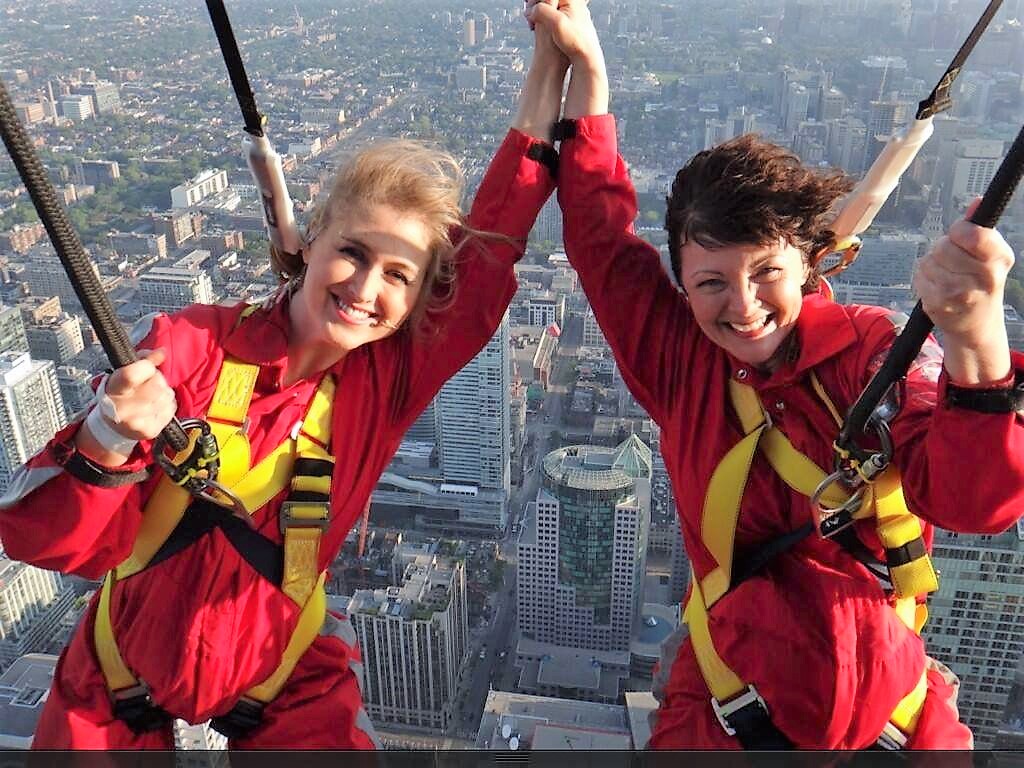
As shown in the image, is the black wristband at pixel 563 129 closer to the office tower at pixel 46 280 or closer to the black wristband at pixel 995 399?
the black wristband at pixel 995 399

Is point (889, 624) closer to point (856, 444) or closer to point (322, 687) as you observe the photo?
point (856, 444)

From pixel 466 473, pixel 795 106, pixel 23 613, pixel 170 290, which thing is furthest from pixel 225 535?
pixel 795 106

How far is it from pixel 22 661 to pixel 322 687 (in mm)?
5984

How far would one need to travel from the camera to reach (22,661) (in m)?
5.96

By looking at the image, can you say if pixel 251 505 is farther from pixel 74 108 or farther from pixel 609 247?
pixel 74 108

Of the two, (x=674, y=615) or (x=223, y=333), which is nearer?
(x=223, y=333)

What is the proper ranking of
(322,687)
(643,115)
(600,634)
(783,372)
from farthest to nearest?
(643,115) < (600,634) < (322,687) < (783,372)

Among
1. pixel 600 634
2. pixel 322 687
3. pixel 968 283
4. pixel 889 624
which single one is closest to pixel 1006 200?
pixel 968 283

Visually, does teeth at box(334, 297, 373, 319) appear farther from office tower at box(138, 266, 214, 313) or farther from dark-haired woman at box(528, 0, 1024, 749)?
office tower at box(138, 266, 214, 313)

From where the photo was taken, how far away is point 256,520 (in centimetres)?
96

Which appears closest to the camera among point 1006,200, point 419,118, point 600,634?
point 1006,200

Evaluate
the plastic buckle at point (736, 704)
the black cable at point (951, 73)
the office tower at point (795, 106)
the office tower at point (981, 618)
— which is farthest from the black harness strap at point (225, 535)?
the office tower at point (795, 106)

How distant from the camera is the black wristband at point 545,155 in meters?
1.01

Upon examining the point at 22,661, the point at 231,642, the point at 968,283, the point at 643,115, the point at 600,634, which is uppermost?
the point at 968,283
